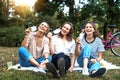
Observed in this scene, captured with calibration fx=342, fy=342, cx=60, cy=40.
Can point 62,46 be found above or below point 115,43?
above

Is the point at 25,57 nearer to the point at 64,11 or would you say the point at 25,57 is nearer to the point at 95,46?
the point at 95,46

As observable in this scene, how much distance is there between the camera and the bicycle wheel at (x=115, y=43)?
10.1 meters

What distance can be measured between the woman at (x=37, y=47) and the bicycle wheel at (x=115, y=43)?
13.1ft

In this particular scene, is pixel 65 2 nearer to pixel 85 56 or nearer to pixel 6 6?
pixel 6 6

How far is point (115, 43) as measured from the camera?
33.4ft

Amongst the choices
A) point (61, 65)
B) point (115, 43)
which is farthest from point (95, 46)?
point (115, 43)

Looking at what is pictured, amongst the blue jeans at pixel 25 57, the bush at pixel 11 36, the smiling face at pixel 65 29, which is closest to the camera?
the blue jeans at pixel 25 57

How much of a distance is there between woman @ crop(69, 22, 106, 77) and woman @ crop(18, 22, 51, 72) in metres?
0.60

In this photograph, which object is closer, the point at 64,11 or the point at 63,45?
the point at 63,45

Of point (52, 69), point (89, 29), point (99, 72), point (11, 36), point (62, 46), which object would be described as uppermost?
point (89, 29)

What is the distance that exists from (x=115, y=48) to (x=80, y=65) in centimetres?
358

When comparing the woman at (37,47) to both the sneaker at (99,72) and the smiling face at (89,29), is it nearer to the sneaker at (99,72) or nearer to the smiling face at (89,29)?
the smiling face at (89,29)

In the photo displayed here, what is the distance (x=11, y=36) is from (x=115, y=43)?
18.2ft

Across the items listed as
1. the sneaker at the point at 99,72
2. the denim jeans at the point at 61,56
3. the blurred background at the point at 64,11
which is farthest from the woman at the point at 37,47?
the blurred background at the point at 64,11
